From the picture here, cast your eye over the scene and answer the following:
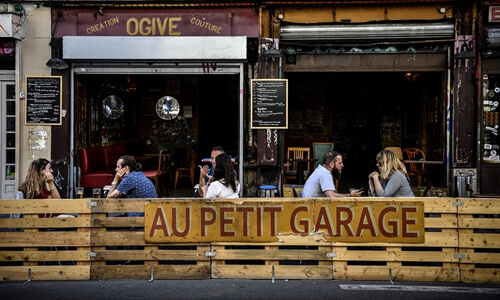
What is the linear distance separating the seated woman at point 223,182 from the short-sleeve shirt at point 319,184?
41.8 inches

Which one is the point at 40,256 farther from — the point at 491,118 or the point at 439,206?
the point at 491,118

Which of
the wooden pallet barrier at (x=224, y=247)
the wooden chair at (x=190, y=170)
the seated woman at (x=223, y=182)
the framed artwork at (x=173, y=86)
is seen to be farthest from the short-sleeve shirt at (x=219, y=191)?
the framed artwork at (x=173, y=86)

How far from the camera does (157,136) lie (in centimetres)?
1544

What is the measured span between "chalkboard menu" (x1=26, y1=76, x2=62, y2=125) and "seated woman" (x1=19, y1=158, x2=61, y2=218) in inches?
151

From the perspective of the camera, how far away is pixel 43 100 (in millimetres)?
10562

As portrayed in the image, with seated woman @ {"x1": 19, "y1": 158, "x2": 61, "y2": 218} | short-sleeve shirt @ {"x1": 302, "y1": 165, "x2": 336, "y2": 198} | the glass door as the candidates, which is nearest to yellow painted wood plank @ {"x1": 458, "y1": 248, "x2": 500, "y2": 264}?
short-sleeve shirt @ {"x1": 302, "y1": 165, "x2": 336, "y2": 198}

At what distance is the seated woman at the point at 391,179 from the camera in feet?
23.2

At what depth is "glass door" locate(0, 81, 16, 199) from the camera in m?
11.0

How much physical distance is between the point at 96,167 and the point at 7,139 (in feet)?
6.46

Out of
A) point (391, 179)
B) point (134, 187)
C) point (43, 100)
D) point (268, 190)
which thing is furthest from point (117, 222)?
point (43, 100)

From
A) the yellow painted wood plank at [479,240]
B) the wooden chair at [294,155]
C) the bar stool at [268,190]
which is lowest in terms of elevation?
the yellow painted wood plank at [479,240]

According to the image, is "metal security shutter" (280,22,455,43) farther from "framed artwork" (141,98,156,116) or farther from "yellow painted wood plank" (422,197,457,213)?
"framed artwork" (141,98,156,116)

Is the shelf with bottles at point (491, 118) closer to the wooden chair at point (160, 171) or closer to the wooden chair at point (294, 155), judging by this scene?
the wooden chair at point (294, 155)

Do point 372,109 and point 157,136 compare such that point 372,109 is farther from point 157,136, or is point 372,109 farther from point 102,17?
point 102,17
